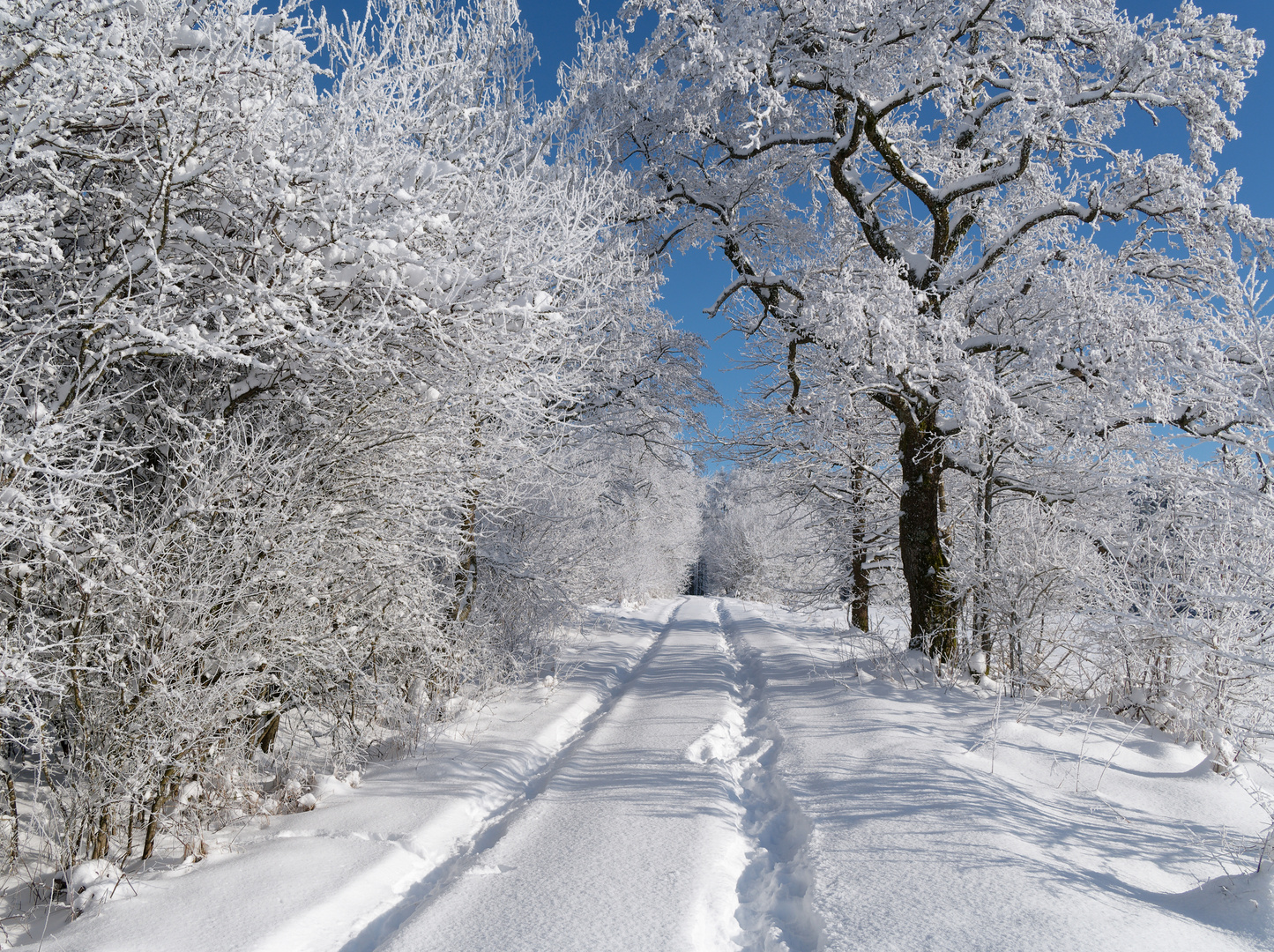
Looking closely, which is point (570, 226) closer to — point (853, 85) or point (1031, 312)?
point (853, 85)

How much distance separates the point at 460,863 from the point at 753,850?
5.61ft

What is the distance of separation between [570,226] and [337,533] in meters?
3.48

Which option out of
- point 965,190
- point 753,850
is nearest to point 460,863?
point 753,850

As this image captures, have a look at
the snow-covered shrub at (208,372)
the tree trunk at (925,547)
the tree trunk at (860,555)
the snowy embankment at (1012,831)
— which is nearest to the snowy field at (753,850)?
the snowy embankment at (1012,831)

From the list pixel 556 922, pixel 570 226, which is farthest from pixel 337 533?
pixel 570 226

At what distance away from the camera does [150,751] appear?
11.9ft

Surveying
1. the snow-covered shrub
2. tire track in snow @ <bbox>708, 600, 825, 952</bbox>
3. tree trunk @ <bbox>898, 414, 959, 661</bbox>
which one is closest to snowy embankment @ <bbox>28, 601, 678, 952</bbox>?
the snow-covered shrub

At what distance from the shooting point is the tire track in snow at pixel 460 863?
3.17 m

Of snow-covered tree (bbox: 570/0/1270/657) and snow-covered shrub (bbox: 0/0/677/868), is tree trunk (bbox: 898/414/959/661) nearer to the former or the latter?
snow-covered tree (bbox: 570/0/1270/657)

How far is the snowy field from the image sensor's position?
9.69 ft

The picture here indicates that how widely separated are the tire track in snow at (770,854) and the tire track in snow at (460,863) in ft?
4.27

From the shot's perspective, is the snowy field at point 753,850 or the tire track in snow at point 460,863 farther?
the tire track in snow at point 460,863

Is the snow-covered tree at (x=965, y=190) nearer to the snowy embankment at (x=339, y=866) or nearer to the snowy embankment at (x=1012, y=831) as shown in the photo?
the snowy embankment at (x=1012, y=831)

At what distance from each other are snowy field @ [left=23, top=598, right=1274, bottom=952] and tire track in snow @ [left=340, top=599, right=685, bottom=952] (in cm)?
2
